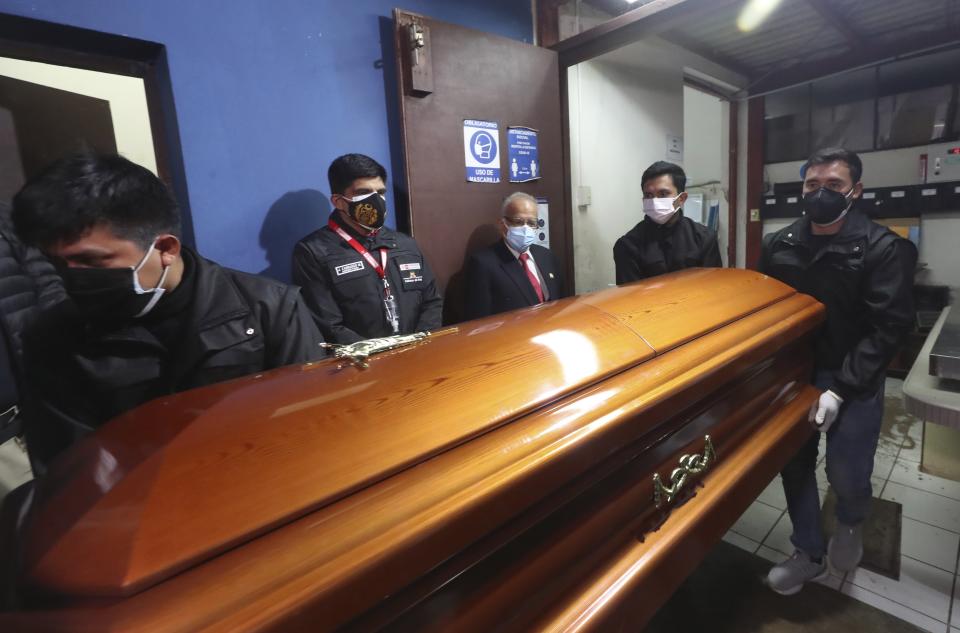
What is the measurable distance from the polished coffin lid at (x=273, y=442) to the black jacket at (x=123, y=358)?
0.34 m

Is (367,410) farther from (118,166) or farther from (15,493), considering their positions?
(118,166)

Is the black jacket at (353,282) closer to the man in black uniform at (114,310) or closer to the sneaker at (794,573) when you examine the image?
the man in black uniform at (114,310)

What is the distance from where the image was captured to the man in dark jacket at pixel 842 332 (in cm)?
179

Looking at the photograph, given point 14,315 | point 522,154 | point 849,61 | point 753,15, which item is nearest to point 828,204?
point 522,154

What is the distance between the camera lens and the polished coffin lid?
53cm

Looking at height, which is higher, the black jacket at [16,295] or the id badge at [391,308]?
the black jacket at [16,295]

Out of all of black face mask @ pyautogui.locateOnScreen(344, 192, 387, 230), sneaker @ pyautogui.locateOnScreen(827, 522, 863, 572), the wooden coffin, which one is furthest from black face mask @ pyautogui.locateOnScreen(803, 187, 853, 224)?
black face mask @ pyautogui.locateOnScreen(344, 192, 387, 230)

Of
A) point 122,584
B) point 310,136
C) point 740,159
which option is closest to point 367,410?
point 122,584

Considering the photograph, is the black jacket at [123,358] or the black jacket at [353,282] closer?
the black jacket at [123,358]

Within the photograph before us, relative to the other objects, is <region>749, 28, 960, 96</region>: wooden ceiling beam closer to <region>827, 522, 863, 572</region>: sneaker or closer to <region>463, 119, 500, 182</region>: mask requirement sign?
<region>463, 119, 500, 182</region>: mask requirement sign

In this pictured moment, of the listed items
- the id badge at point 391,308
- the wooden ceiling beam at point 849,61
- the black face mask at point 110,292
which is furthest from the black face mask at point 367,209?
the wooden ceiling beam at point 849,61

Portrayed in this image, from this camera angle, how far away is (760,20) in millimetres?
4004

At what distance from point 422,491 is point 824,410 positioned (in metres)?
1.70

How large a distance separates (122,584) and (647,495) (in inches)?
34.8
